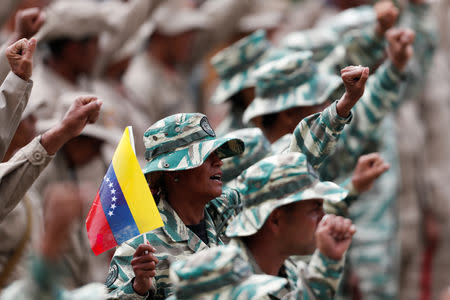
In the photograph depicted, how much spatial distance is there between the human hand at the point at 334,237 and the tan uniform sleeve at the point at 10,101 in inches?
63.8

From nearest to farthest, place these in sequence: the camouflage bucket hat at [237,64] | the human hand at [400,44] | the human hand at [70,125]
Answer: the human hand at [70,125] < the human hand at [400,44] < the camouflage bucket hat at [237,64]

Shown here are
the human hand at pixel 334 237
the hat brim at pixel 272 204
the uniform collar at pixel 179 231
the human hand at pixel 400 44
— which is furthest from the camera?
the human hand at pixel 400 44

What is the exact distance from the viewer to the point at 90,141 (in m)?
7.99

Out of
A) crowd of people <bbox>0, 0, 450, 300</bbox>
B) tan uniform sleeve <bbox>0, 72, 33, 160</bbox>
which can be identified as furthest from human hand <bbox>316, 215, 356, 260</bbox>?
tan uniform sleeve <bbox>0, 72, 33, 160</bbox>

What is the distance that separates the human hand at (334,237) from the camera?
454 cm

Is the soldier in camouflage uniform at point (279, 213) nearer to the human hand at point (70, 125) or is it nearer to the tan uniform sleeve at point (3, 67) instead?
the human hand at point (70, 125)

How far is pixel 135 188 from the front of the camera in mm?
→ 5332

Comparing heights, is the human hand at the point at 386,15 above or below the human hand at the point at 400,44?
above

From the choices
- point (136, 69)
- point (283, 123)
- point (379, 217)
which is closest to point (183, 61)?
point (136, 69)

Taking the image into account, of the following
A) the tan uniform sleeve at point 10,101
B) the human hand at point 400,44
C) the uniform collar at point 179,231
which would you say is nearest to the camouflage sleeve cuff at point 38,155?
the tan uniform sleeve at point 10,101

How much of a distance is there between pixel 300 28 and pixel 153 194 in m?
6.50

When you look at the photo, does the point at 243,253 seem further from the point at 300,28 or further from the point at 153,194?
the point at 300,28

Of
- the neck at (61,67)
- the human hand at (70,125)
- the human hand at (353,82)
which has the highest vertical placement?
the human hand at (70,125)

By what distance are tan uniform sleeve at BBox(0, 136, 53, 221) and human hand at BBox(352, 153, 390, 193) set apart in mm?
1897
